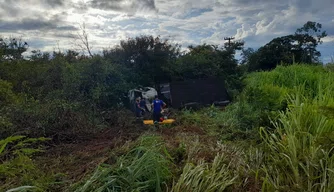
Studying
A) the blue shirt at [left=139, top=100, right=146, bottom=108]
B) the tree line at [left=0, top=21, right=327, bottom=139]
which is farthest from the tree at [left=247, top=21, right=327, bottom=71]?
the blue shirt at [left=139, top=100, right=146, bottom=108]

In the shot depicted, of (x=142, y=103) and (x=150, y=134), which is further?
(x=142, y=103)

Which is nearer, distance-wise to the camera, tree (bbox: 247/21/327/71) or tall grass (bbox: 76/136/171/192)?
tall grass (bbox: 76/136/171/192)

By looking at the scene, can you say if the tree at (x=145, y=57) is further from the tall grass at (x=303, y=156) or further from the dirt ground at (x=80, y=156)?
the tall grass at (x=303, y=156)

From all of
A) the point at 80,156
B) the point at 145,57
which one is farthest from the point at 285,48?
the point at 80,156

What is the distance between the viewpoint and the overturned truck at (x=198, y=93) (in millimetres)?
10953

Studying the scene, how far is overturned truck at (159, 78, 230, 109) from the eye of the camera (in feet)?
35.9

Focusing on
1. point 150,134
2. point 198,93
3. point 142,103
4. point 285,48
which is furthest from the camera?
point 285,48

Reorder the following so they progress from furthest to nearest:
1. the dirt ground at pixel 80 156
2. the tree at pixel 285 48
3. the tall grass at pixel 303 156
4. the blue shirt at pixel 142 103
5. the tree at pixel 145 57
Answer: the tree at pixel 285 48 < the tree at pixel 145 57 < the blue shirt at pixel 142 103 < the dirt ground at pixel 80 156 < the tall grass at pixel 303 156

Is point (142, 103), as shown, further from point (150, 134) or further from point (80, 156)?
point (80, 156)

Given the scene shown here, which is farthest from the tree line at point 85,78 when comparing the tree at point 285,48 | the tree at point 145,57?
the tree at point 285,48

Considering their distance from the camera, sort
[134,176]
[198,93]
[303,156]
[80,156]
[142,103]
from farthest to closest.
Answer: [198,93] → [142,103] → [80,156] → [303,156] → [134,176]

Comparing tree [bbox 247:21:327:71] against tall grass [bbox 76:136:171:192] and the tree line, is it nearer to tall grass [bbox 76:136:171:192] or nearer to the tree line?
the tree line

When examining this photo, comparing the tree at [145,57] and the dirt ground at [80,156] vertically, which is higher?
the tree at [145,57]

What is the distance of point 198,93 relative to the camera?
1113 cm
